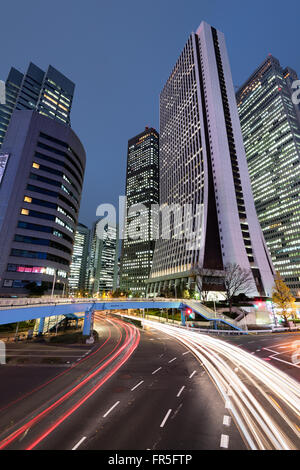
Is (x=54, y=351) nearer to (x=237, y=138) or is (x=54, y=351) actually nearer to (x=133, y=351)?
(x=133, y=351)

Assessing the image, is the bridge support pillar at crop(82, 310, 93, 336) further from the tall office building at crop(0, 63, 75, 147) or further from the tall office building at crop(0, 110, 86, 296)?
the tall office building at crop(0, 63, 75, 147)

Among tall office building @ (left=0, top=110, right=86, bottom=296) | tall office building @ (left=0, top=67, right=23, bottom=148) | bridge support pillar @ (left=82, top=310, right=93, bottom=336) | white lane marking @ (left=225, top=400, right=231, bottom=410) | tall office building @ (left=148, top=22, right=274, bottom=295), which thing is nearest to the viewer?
white lane marking @ (left=225, top=400, right=231, bottom=410)

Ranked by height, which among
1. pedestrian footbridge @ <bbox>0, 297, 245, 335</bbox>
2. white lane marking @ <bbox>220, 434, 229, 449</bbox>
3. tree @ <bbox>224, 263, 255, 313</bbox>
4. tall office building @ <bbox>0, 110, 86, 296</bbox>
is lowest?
white lane marking @ <bbox>220, 434, 229, 449</bbox>

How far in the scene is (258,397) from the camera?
14.0 m

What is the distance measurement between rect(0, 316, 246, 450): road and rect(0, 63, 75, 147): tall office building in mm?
144164

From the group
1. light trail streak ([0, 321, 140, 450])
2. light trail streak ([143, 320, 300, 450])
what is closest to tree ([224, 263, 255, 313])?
light trail streak ([143, 320, 300, 450])

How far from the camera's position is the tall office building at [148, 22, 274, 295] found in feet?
282

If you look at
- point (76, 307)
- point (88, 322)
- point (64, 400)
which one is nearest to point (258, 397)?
point (64, 400)

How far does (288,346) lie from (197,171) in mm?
87773

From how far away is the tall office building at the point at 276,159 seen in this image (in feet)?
444

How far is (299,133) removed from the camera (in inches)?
5733

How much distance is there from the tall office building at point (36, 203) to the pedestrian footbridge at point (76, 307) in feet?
69.5

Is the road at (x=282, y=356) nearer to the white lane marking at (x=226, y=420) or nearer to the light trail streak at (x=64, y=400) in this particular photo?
the white lane marking at (x=226, y=420)
